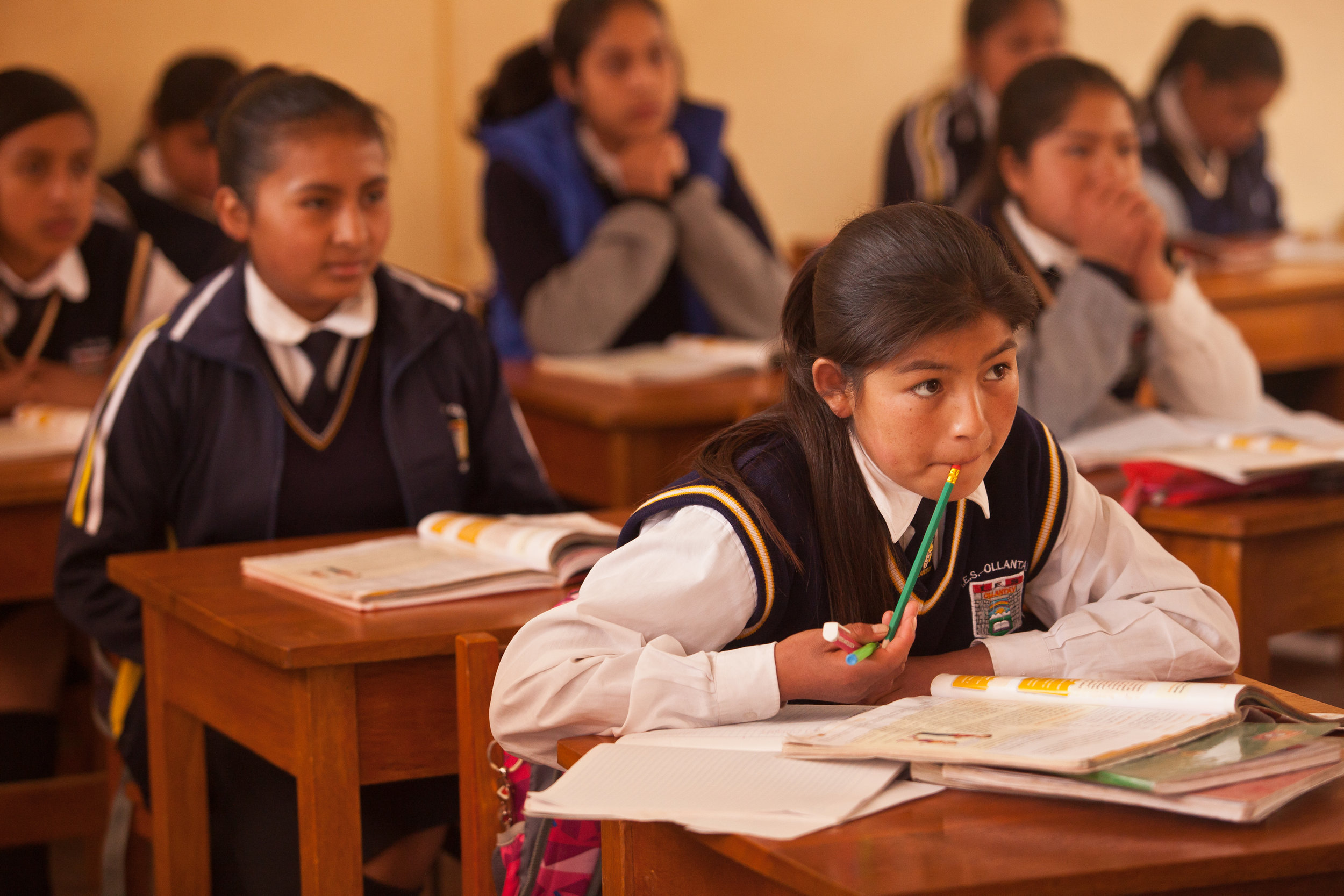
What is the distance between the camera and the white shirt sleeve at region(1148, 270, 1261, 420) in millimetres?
2281

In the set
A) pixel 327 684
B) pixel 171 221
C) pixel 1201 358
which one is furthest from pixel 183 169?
pixel 327 684

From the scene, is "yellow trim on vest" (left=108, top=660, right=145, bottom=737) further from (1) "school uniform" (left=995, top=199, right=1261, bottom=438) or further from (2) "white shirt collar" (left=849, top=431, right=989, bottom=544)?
(1) "school uniform" (left=995, top=199, right=1261, bottom=438)

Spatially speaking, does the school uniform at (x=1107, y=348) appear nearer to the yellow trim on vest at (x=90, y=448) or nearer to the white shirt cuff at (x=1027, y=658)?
the white shirt cuff at (x=1027, y=658)

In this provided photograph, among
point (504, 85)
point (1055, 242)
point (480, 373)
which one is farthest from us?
point (504, 85)

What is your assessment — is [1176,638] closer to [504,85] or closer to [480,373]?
[480,373]

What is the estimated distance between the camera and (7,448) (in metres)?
2.21

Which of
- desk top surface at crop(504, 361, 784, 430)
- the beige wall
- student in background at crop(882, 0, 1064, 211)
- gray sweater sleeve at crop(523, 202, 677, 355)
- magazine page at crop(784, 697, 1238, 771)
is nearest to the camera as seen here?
magazine page at crop(784, 697, 1238, 771)

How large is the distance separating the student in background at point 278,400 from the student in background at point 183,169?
181 cm

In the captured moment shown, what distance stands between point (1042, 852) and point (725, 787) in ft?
0.68

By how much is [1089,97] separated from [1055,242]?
22 centimetres

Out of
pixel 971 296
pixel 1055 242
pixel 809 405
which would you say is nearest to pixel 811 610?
pixel 809 405

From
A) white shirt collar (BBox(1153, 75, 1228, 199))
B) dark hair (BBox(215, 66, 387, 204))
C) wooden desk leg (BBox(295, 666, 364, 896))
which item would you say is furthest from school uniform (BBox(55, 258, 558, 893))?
white shirt collar (BBox(1153, 75, 1228, 199))

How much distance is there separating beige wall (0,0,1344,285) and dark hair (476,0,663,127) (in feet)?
1.54

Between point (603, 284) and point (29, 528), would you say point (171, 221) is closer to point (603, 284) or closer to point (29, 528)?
point (603, 284)
